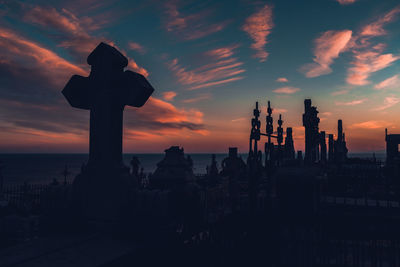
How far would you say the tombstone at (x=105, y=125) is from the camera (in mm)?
5309

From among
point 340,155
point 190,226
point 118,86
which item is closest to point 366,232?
point 190,226

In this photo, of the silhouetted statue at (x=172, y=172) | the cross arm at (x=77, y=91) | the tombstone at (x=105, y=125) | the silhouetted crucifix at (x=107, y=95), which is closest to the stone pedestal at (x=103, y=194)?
the tombstone at (x=105, y=125)

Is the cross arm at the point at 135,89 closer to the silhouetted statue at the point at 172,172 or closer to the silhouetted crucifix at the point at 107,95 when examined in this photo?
the silhouetted crucifix at the point at 107,95

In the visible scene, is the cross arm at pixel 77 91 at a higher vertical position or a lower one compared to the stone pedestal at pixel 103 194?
higher

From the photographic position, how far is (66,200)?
18.4ft

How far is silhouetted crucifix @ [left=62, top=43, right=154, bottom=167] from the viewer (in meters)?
5.48

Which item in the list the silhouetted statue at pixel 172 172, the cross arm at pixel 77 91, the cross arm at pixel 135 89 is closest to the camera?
the cross arm at pixel 135 89

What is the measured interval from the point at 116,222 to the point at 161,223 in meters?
0.87

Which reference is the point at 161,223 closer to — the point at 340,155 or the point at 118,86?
the point at 118,86

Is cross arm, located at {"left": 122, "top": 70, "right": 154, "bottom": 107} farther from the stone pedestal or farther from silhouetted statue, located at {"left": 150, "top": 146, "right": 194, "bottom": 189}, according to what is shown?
silhouetted statue, located at {"left": 150, "top": 146, "right": 194, "bottom": 189}

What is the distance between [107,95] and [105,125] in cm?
57

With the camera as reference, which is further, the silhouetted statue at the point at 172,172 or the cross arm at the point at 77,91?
the silhouetted statue at the point at 172,172

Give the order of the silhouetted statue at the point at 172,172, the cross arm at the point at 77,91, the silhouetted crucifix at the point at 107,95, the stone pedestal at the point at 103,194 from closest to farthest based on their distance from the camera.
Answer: the stone pedestal at the point at 103,194 → the silhouetted crucifix at the point at 107,95 → the cross arm at the point at 77,91 → the silhouetted statue at the point at 172,172

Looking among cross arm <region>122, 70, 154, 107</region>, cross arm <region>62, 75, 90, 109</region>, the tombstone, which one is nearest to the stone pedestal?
the tombstone
